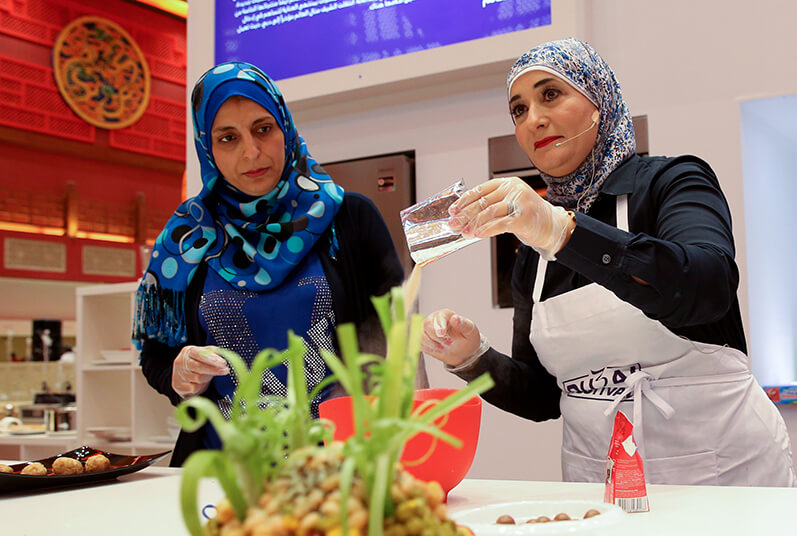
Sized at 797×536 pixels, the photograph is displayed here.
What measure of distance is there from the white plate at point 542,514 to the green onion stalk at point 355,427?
0.28 m

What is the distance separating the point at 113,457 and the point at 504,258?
1.41 metres

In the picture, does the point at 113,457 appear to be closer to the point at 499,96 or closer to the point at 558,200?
the point at 558,200

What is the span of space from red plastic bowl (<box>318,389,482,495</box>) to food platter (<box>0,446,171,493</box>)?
0.45 metres

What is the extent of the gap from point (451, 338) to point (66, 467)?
2.11 feet

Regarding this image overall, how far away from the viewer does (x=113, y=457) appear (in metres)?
1.32

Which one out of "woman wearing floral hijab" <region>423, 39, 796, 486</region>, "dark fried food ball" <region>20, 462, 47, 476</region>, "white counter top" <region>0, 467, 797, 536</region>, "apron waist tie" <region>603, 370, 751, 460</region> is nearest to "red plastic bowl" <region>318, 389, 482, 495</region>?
"white counter top" <region>0, 467, 797, 536</region>

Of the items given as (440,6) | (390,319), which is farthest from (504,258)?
(390,319)

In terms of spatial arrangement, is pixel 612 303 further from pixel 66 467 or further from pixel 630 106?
pixel 630 106

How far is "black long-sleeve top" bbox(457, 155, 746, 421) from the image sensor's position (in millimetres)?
1073

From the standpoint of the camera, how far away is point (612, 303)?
133 centimetres

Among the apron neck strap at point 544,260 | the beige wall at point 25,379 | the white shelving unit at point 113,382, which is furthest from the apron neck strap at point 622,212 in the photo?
the beige wall at point 25,379

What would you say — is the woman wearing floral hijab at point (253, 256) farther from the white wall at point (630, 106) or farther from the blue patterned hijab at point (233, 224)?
the white wall at point (630, 106)

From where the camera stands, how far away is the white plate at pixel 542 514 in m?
0.70

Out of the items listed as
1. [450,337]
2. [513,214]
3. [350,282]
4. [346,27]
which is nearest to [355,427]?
[513,214]
